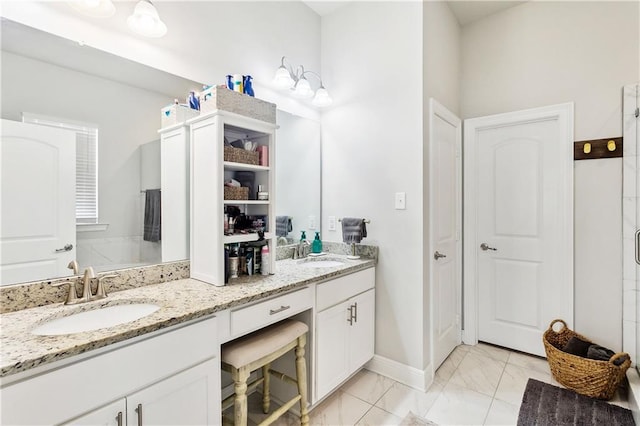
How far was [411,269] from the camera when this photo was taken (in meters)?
2.22

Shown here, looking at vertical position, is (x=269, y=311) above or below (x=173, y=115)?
below

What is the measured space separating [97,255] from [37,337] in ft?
1.73

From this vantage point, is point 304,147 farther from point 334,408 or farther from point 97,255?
point 334,408

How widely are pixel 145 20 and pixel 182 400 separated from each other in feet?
5.71

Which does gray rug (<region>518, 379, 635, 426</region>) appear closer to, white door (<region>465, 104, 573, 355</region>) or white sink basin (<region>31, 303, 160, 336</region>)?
white door (<region>465, 104, 573, 355</region>)

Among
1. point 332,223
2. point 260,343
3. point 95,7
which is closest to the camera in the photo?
point 95,7

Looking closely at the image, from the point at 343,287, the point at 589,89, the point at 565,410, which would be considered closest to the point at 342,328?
the point at 343,287

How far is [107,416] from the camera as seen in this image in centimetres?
99

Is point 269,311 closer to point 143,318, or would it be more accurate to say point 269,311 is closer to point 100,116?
point 143,318

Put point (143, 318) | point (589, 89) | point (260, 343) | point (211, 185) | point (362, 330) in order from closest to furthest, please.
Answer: point (143, 318) → point (260, 343) → point (211, 185) → point (362, 330) → point (589, 89)

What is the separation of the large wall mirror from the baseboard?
5.80 ft

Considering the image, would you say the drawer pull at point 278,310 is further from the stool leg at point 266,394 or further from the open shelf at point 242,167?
the open shelf at point 242,167

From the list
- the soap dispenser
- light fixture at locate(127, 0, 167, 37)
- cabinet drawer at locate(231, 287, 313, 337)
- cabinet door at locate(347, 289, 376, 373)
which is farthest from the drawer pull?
light fixture at locate(127, 0, 167, 37)

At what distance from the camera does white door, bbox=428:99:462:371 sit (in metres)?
2.30
